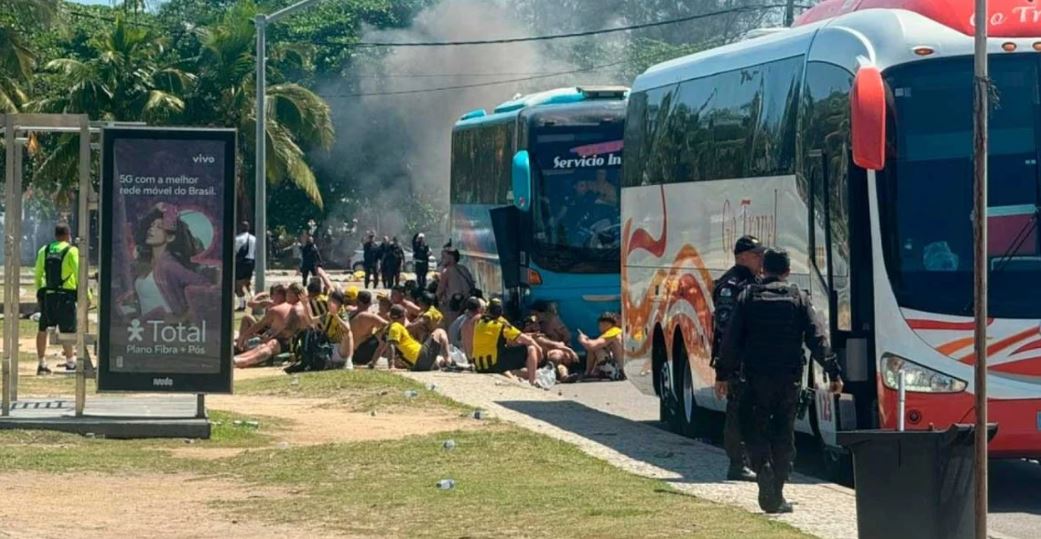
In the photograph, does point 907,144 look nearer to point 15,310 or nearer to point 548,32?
point 15,310

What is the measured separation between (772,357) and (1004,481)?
3.49m

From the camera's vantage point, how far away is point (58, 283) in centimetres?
2167

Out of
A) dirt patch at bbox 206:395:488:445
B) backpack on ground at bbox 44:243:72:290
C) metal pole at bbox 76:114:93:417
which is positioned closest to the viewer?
metal pole at bbox 76:114:93:417

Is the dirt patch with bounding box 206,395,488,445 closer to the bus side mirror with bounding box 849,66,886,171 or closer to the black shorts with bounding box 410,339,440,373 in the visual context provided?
the black shorts with bounding box 410,339,440,373

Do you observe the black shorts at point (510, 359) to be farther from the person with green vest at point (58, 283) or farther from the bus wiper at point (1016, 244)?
the bus wiper at point (1016, 244)

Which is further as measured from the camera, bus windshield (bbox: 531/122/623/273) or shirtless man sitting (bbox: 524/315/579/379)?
bus windshield (bbox: 531/122/623/273)

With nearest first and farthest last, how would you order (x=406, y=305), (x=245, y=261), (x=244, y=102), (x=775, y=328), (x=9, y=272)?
1. (x=775, y=328)
2. (x=9, y=272)
3. (x=406, y=305)
4. (x=245, y=261)
5. (x=244, y=102)

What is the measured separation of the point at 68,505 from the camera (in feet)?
37.8

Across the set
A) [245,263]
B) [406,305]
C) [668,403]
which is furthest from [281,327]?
[245,263]

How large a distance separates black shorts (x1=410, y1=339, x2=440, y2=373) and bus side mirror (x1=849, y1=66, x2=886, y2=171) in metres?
12.2

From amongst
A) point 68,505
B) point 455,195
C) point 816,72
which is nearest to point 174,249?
point 68,505

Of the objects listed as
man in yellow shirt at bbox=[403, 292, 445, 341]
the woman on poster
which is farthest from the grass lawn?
man in yellow shirt at bbox=[403, 292, 445, 341]

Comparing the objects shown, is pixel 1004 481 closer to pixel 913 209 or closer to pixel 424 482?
pixel 913 209

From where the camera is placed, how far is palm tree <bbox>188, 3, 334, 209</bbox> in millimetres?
48531
